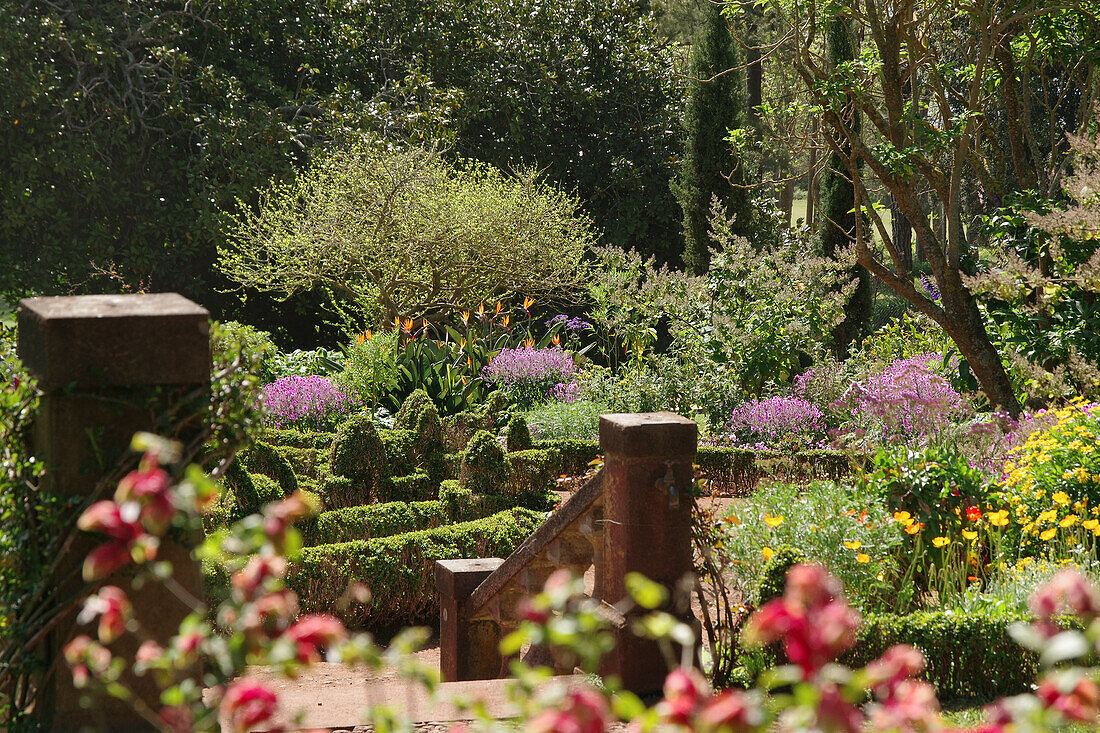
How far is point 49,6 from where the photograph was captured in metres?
→ 14.2

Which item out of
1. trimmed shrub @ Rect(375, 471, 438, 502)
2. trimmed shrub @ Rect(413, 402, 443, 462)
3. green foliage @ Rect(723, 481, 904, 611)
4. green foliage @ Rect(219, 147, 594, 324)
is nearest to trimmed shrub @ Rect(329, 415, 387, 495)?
trimmed shrub @ Rect(375, 471, 438, 502)

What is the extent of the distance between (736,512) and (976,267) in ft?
16.1

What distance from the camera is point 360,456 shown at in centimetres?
749

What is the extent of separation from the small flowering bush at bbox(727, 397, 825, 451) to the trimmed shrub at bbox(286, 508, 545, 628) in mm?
3255

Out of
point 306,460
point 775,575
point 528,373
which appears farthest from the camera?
point 528,373

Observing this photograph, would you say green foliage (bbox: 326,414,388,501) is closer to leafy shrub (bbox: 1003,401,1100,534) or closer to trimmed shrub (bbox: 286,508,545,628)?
trimmed shrub (bbox: 286,508,545,628)

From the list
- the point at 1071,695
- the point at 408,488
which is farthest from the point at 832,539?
the point at 408,488

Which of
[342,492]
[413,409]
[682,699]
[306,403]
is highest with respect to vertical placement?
[682,699]

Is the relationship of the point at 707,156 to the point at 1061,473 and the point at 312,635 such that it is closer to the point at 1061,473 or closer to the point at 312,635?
the point at 1061,473

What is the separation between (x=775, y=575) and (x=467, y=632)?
1934 mm

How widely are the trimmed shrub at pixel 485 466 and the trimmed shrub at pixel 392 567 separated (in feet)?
1.60

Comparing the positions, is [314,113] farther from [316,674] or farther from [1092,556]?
[1092,556]

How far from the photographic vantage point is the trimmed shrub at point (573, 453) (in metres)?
8.71

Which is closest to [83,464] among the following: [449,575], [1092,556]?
A: [449,575]
